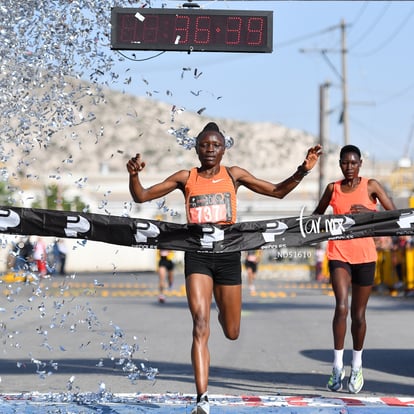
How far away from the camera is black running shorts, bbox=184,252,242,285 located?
23.8 ft

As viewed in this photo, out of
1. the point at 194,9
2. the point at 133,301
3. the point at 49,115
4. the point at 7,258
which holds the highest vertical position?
the point at 194,9

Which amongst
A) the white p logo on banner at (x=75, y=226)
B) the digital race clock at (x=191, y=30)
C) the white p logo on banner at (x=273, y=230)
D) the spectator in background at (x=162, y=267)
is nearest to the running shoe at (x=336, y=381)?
the white p logo on banner at (x=273, y=230)

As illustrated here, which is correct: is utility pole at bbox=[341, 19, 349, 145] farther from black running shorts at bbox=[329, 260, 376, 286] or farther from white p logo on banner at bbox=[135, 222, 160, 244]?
white p logo on banner at bbox=[135, 222, 160, 244]

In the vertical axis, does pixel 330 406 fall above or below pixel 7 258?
below

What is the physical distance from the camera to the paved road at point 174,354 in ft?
25.0

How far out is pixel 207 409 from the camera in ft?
21.7

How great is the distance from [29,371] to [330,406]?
11.5ft

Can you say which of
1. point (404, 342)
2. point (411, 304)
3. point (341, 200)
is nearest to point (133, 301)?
point (411, 304)

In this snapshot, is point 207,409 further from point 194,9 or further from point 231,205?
point 194,9

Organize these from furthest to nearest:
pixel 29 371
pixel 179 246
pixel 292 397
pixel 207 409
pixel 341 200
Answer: pixel 29 371
pixel 341 200
pixel 292 397
pixel 179 246
pixel 207 409

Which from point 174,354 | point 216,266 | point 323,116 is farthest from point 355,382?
point 323,116

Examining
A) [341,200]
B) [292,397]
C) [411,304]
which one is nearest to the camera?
[292,397]

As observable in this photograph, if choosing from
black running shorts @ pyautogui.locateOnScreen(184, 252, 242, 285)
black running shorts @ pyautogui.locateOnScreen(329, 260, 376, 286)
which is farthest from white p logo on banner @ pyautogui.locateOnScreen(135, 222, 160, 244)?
black running shorts @ pyautogui.locateOnScreen(329, 260, 376, 286)

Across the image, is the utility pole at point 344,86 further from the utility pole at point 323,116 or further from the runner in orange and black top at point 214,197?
the runner in orange and black top at point 214,197
